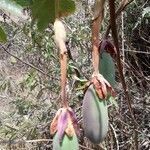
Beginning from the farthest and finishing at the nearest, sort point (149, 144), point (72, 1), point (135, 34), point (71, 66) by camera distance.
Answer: point (135, 34) → point (149, 144) → point (71, 66) → point (72, 1)

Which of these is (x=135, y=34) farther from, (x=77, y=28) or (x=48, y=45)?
(x=48, y=45)

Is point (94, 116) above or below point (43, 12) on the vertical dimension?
below

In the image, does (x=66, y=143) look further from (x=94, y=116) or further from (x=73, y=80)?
(x=73, y=80)

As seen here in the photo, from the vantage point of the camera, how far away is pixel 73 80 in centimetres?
238

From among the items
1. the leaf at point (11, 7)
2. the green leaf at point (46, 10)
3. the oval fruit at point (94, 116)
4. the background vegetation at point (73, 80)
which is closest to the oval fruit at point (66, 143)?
the oval fruit at point (94, 116)

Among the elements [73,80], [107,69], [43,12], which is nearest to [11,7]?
[43,12]

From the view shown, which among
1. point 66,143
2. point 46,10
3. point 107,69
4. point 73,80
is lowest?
point 66,143

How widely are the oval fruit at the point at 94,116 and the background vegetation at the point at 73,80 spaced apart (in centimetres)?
170

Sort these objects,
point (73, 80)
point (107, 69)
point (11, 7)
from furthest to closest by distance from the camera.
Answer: point (73, 80)
point (11, 7)
point (107, 69)

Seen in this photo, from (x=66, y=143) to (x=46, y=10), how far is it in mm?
230

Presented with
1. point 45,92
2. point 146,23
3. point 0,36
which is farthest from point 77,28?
point 0,36

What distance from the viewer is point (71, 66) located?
6.98 ft

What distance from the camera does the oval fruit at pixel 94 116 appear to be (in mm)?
521

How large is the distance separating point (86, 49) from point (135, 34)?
1.43 ft
